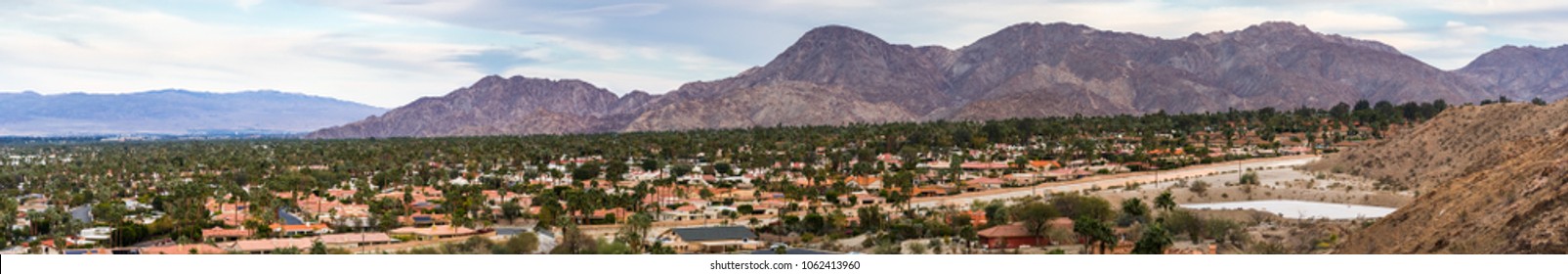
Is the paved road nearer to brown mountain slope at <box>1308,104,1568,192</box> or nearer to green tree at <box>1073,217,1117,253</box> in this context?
brown mountain slope at <box>1308,104,1568,192</box>

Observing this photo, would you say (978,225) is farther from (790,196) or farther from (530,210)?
(530,210)

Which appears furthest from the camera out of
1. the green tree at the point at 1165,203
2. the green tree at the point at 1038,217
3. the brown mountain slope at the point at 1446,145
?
the brown mountain slope at the point at 1446,145

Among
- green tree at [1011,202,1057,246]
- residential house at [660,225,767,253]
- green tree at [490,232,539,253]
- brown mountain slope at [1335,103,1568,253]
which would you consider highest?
brown mountain slope at [1335,103,1568,253]

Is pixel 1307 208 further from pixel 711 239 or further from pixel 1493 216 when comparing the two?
pixel 1493 216

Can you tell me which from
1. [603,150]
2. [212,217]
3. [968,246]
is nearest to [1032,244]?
[968,246]

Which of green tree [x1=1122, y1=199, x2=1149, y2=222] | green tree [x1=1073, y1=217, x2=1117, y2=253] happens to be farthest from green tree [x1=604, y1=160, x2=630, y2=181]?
green tree [x1=1073, y1=217, x2=1117, y2=253]

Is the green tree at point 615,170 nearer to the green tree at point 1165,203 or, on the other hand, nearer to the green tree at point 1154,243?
the green tree at point 1165,203

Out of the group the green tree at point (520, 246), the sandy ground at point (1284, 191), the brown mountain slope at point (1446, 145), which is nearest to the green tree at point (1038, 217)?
the sandy ground at point (1284, 191)
